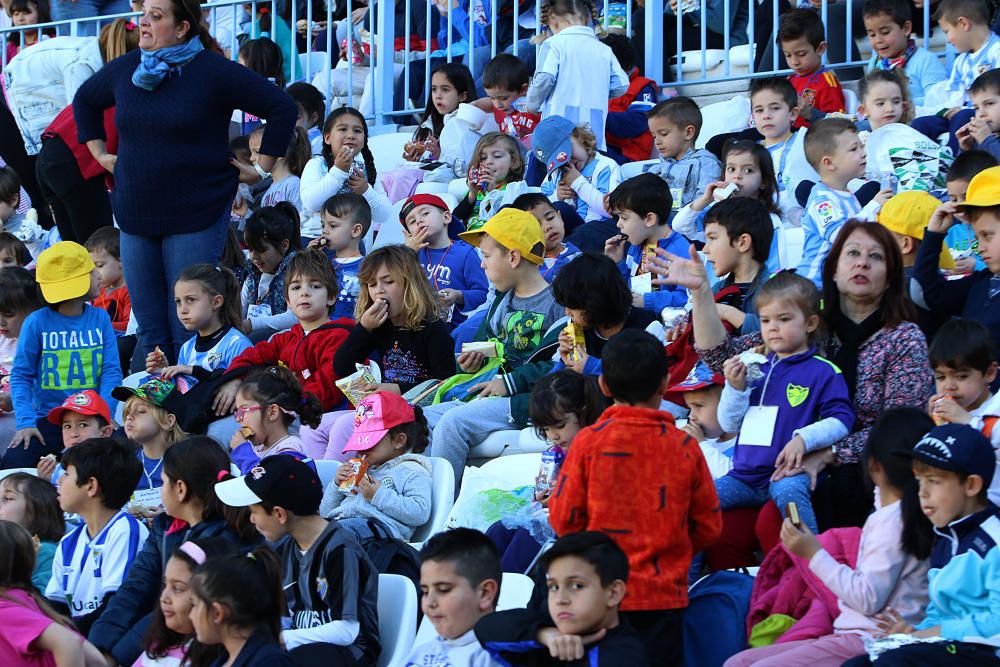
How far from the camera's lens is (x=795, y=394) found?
534cm

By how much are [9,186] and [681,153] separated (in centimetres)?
468

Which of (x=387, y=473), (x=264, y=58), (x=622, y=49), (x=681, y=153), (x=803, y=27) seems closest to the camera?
(x=387, y=473)

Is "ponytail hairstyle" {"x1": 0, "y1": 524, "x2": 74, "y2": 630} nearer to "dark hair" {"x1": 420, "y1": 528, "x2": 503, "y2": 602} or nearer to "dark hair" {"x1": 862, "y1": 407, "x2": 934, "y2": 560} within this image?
"dark hair" {"x1": 420, "y1": 528, "x2": 503, "y2": 602}

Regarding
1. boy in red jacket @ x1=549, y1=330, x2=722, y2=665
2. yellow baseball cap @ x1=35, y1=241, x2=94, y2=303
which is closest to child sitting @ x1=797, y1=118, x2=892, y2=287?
boy in red jacket @ x1=549, y1=330, x2=722, y2=665

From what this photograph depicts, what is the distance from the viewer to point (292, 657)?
15.5ft

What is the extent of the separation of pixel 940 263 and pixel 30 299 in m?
4.58

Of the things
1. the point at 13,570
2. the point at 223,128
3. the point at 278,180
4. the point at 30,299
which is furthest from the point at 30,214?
the point at 13,570

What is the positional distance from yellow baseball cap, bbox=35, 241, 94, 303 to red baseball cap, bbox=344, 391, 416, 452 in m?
2.36

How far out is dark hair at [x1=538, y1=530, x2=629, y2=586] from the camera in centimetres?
430

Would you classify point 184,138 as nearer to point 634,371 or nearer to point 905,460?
point 634,371

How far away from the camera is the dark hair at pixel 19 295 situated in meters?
8.33

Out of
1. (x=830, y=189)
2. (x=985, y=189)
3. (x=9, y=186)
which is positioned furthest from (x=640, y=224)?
(x=9, y=186)

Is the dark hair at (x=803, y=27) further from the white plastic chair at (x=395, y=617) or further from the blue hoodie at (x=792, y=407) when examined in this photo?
the white plastic chair at (x=395, y=617)

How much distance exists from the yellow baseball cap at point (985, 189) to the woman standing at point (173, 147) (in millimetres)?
3472
